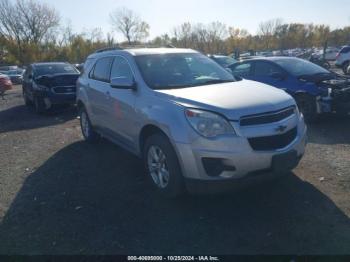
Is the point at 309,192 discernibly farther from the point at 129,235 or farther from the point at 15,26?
the point at 15,26

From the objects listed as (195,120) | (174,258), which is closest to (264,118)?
(195,120)

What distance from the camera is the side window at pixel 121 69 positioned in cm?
490

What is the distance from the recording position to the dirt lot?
3273 millimetres

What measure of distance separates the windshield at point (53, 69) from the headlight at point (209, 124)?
9532 millimetres

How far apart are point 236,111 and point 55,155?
4.26m

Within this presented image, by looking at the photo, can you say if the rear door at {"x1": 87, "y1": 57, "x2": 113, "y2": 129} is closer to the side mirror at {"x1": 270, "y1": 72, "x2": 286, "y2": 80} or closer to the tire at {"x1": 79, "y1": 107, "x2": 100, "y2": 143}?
the tire at {"x1": 79, "y1": 107, "x2": 100, "y2": 143}

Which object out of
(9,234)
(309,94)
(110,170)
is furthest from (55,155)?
(309,94)

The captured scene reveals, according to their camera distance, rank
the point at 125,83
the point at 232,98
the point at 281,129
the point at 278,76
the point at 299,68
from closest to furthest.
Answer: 1. the point at 281,129
2. the point at 232,98
3. the point at 125,83
4. the point at 278,76
5. the point at 299,68

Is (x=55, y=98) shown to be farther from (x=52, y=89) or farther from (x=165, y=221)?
(x=165, y=221)

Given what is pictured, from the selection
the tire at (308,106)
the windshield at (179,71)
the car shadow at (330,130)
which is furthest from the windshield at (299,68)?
the windshield at (179,71)

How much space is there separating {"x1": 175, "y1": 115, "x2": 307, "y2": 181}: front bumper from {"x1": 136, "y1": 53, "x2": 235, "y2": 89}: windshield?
118 centimetres

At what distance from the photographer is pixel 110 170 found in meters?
5.44

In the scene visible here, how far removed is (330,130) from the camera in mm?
7086

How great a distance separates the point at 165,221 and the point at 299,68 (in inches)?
238
